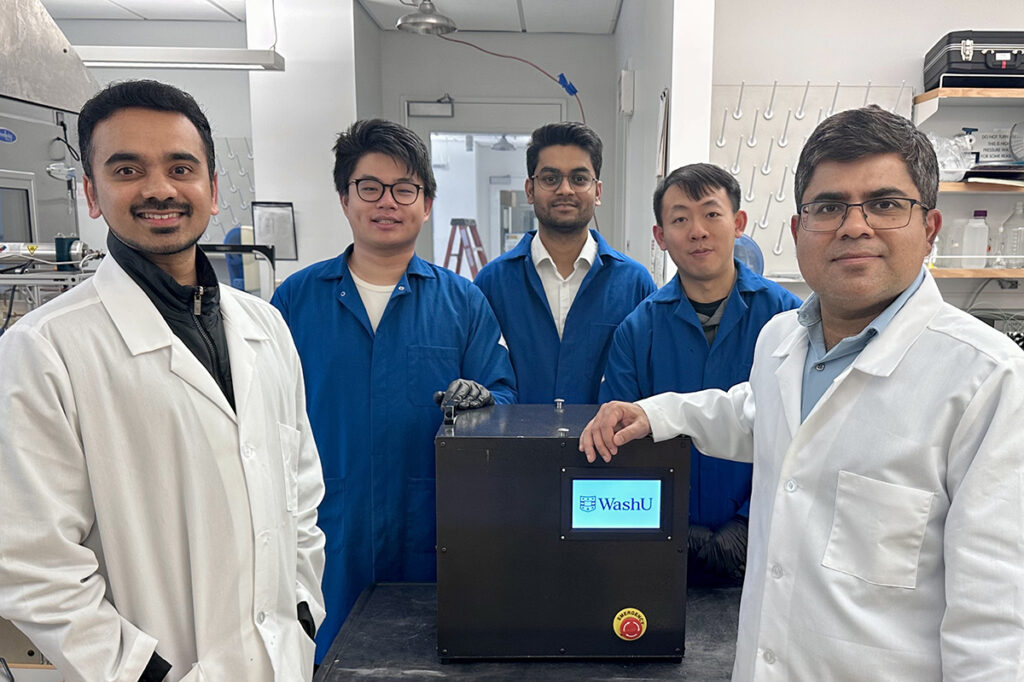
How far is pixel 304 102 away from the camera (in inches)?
137

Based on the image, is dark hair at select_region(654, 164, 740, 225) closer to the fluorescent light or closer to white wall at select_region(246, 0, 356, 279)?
the fluorescent light

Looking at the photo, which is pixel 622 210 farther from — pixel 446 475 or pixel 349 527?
pixel 446 475

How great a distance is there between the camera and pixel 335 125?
11.5 ft

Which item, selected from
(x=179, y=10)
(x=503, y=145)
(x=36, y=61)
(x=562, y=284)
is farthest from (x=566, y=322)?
(x=179, y=10)

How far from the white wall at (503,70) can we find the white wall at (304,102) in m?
1.08

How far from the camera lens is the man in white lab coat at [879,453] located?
2.35ft

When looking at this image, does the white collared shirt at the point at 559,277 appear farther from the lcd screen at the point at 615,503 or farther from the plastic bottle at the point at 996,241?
the plastic bottle at the point at 996,241

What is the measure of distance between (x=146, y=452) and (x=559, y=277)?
3.78 feet

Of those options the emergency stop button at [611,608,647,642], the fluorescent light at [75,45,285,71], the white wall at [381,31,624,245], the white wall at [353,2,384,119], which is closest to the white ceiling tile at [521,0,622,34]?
the white wall at [381,31,624,245]

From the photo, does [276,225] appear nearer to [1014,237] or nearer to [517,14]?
[517,14]

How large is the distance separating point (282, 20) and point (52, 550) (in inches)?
129

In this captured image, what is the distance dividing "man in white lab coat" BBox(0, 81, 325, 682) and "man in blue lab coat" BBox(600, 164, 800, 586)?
811 mm

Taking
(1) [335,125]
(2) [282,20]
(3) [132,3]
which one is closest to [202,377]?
(1) [335,125]

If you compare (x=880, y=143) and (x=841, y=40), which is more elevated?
(x=841, y=40)
